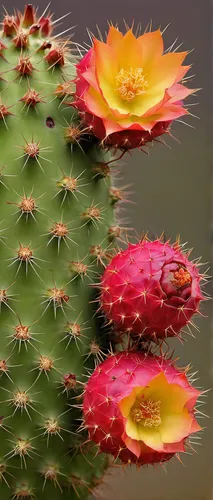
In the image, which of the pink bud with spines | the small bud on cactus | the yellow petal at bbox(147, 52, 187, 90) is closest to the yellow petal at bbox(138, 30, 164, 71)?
the yellow petal at bbox(147, 52, 187, 90)

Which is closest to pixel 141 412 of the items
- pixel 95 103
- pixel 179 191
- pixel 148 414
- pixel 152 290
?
pixel 148 414

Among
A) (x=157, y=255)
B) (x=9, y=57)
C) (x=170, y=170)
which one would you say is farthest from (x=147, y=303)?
(x=170, y=170)

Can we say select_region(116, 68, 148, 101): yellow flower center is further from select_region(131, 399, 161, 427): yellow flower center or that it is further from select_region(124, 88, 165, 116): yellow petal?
select_region(131, 399, 161, 427): yellow flower center

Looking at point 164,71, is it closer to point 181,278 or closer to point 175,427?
point 181,278

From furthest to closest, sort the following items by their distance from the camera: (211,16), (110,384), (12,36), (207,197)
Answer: (207,197) → (211,16) → (12,36) → (110,384)

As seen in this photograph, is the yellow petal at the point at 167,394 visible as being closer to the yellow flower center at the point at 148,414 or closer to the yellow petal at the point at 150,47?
the yellow flower center at the point at 148,414

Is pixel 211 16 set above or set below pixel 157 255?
above

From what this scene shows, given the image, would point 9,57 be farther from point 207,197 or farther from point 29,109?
point 207,197
